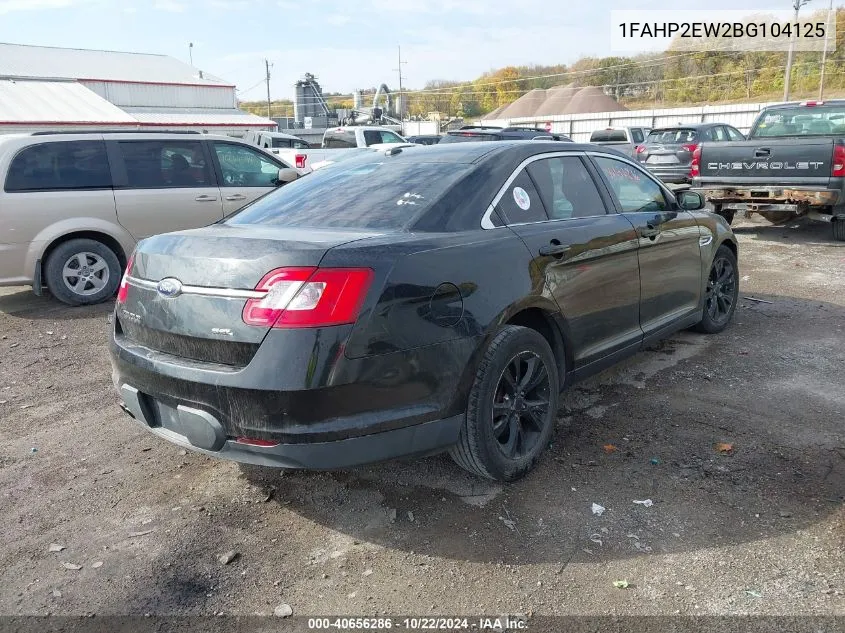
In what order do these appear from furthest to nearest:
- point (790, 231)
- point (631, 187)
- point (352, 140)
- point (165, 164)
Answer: point (352, 140) < point (790, 231) < point (165, 164) < point (631, 187)

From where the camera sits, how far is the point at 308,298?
2.73m

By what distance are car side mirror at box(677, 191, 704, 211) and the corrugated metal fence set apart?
99.0 feet

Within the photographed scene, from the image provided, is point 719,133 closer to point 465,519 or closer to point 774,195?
point 774,195

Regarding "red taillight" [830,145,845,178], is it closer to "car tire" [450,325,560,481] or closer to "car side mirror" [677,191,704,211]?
"car side mirror" [677,191,704,211]

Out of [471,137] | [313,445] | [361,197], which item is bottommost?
[313,445]

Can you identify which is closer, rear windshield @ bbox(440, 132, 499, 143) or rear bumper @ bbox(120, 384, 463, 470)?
rear bumper @ bbox(120, 384, 463, 470)

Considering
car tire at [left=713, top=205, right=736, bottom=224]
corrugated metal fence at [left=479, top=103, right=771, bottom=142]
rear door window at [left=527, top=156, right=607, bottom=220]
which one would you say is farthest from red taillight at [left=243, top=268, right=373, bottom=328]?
corrugated metal fence at [left=479, top=103, right=771, bottom=142]

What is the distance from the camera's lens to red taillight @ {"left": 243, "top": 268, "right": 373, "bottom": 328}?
2.72 metres


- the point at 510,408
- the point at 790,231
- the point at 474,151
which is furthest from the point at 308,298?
the point at 790,231

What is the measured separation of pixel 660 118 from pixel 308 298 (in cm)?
3726

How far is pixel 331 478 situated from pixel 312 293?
4.12ft

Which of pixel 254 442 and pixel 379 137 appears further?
pixel 379 137

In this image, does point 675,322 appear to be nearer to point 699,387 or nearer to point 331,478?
point 699,387

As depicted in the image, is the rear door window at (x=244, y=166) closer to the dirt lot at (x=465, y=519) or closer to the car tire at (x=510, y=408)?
the dirt lot at (x=465, y=519)
